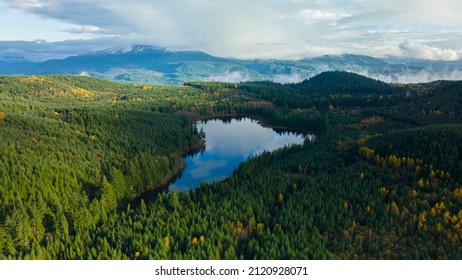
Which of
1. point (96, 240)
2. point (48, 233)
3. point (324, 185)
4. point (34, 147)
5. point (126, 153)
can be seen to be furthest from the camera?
point (126, 153)

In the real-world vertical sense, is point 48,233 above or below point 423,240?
below

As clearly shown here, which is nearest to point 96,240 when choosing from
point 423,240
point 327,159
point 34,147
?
point 34,147

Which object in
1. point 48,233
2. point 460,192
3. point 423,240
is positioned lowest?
point 48,233

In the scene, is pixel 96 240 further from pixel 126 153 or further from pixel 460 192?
pixel 460 192

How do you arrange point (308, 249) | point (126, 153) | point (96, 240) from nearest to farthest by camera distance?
point (308, 249) < point (96, 240) < point (126, 153)

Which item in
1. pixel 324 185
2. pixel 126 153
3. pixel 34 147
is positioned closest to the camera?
pixel 324 185

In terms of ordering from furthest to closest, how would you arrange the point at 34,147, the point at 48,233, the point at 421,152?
the point at 34,147
the point at 421,152
the point at 48,233

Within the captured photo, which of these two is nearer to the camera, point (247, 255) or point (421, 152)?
point (247, 255)

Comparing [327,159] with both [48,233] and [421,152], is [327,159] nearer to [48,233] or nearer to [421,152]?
[421,152]

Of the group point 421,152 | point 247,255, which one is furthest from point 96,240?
point 421,152
